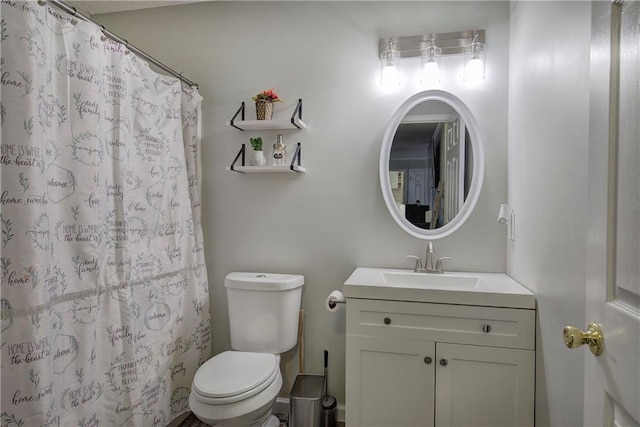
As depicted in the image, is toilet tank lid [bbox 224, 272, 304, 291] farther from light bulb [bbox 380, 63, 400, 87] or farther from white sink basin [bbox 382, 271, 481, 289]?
light bulb [bbox 380, 63, 400, 87]

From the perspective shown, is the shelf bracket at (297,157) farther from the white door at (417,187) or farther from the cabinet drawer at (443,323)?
the cabinet drawer at (443,323)

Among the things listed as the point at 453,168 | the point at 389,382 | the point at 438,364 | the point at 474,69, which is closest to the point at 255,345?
the point at 389,382

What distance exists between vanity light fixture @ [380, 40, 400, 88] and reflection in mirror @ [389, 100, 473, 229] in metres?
0.20

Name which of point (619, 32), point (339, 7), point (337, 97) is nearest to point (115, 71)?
point (337, 97)

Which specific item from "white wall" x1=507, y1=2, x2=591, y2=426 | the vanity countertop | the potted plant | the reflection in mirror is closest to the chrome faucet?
the vanity countertop

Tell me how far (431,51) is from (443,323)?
1.45 meters

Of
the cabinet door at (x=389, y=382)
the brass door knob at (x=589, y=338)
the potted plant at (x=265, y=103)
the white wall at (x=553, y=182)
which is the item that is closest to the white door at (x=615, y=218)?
the brass door knob at (x=589, y=338)

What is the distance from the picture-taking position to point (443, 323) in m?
1.49

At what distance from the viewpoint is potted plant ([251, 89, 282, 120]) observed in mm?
1959

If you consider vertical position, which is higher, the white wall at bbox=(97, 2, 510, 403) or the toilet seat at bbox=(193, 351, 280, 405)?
the white wall at bbox=(97, 2, 510, 403)

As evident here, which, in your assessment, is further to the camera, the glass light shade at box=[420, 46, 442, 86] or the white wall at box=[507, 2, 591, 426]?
the glass light shade at box=[420, 46, 442, 86]

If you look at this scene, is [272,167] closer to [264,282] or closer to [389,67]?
[264,282]

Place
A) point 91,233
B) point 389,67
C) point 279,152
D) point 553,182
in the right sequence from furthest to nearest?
point 279,152
point 389,67
point 91,233
point 553,182

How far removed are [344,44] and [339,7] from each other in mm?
225
